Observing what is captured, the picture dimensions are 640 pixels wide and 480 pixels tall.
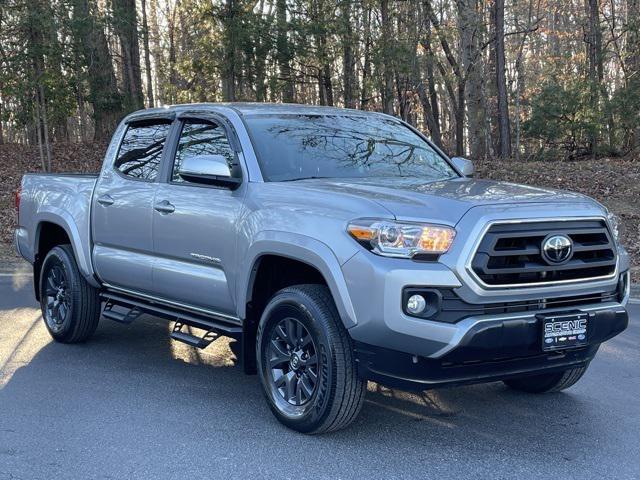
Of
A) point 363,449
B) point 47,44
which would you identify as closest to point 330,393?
point 363,449

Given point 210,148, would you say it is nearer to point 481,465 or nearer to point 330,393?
point 330,393

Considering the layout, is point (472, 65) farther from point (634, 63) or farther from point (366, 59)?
point (634, 63)

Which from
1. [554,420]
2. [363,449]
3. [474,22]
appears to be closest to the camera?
[363,449]

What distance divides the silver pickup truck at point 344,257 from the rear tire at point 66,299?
38 cm

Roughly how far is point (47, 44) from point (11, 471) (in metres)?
16.5

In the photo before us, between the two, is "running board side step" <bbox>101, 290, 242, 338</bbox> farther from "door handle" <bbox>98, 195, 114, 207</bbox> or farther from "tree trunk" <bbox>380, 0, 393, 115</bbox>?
"tree trunk" <bbox>380, 0, 393, 115</bbox>

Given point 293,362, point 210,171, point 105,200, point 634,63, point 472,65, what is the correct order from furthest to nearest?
point 472,65
point 634,63
point 105,200
point 210,171
point 293,362

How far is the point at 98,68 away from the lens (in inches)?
819

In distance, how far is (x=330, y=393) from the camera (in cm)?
435

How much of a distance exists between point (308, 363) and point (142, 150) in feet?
8.81

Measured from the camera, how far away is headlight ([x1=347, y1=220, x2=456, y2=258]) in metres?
4.06

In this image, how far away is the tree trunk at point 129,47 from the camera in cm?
2000

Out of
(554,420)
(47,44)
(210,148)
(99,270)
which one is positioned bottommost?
(554,420)

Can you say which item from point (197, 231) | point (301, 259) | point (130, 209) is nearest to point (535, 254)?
point (301, 259)
